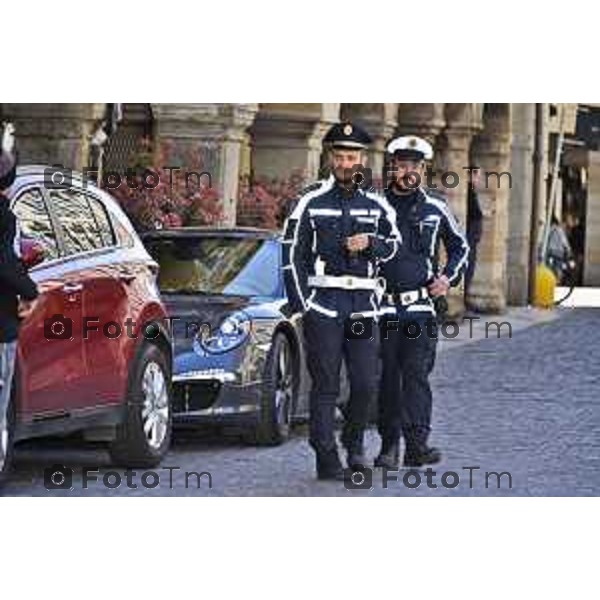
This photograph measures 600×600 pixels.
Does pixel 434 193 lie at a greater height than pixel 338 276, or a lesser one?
greater

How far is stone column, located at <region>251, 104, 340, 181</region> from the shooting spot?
11641mm

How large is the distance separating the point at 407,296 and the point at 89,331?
118 cm

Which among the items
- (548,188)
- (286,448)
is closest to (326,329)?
(286,448)

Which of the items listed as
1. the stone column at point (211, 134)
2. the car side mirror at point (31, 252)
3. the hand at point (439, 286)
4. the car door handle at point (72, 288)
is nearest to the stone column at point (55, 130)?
the stone column at point (211, 134)

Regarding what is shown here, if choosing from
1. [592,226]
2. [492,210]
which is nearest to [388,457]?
[492,210]

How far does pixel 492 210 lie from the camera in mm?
12156

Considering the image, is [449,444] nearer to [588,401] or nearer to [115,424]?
[588,401]

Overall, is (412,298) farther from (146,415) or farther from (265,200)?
(146,415)

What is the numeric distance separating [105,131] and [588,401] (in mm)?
2086

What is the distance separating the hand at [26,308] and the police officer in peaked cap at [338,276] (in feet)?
3.21

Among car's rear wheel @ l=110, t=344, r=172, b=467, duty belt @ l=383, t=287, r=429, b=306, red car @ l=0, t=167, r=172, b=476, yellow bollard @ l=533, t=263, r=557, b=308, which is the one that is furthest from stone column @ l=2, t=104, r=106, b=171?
yellow bollard @ l=533, t=263, r=557, b=308

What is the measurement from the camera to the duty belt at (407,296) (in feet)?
37.4

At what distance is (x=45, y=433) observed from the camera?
11125 millimetres
